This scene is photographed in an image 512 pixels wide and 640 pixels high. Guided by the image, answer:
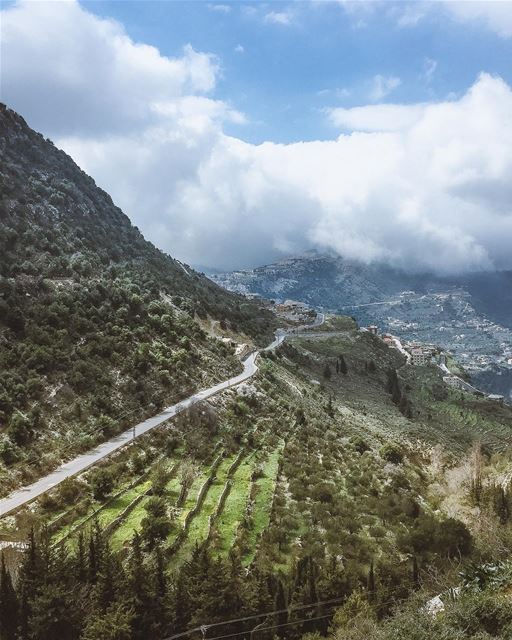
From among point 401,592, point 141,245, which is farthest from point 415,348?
point 401,592

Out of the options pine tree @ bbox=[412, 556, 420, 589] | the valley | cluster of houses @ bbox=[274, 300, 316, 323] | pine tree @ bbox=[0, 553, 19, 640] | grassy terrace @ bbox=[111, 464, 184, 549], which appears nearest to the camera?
pine tree @ bbox=[0, 553, 19, 640]

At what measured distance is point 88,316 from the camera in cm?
4897

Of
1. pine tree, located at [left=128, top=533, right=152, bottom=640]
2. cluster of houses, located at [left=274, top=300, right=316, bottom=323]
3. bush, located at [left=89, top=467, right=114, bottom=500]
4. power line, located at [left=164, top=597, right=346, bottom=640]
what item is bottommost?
power line, located at [left=164, top=597, right=346, bottom=640]

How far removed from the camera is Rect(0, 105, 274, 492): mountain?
3394cm

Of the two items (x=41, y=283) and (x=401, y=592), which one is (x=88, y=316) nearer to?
(x=41, y=283)

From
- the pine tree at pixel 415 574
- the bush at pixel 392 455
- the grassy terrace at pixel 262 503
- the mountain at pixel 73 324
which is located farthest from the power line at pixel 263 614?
the bush at pixel 392 455

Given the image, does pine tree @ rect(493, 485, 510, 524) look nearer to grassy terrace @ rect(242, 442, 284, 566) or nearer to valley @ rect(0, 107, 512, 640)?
valley @ rect(0, 107, 512, 640)

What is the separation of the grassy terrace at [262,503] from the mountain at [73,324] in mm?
11917

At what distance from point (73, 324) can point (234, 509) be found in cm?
2715

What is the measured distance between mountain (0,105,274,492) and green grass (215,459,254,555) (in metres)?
10.8

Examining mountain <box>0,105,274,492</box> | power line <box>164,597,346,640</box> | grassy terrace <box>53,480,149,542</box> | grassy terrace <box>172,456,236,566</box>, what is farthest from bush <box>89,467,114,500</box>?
power line <box>164,597,346,640</box>

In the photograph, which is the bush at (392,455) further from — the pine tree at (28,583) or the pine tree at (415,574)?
the pine tree at (28,583)

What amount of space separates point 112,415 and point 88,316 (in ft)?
50.0

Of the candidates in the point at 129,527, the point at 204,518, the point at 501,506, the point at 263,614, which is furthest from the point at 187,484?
the point at 501,506
